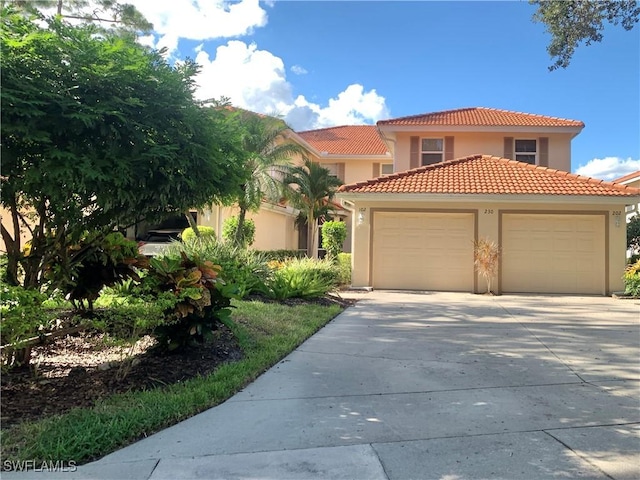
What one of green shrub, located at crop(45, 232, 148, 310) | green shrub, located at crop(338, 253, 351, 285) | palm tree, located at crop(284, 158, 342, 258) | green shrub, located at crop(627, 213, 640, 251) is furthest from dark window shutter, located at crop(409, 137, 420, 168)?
green shrub, located at crop(45, 232, 148, 310)

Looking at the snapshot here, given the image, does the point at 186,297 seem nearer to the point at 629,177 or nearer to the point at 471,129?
the point at 471,129

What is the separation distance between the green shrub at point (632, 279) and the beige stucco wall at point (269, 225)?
12584 millimetres

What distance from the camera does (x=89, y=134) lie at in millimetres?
4031

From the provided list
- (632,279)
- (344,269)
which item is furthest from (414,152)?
(632,279)

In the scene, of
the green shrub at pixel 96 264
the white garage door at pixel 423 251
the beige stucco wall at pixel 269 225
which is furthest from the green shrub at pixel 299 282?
the beige stucco wall at pixel 269 225

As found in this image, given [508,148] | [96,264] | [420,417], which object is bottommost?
[420,417]

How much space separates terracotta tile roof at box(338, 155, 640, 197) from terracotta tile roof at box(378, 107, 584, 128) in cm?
302

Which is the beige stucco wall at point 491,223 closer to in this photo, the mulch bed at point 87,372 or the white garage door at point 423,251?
the white garage door at point 423,251

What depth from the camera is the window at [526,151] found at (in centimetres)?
1914

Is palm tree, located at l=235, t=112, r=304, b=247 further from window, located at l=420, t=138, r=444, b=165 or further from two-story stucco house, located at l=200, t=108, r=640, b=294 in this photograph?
window, located at l=420, t=138, r=444, b=165

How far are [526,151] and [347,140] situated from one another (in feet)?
45.7

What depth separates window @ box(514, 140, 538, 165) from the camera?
1914 cm

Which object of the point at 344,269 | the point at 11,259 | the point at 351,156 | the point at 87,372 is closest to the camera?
the point at 11,259

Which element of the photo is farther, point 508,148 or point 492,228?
point 508,148
